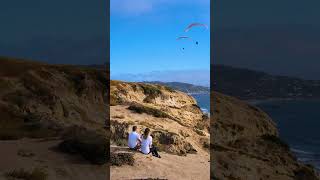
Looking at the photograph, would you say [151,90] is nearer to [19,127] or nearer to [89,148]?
[19,127]

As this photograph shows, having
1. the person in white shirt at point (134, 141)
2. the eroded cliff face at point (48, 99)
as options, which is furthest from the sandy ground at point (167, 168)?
the eroded cliff face at point (48, 99)

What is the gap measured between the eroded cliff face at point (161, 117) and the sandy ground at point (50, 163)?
5.49 meters

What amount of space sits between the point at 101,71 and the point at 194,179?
3846 cm

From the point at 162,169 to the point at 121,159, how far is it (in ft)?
5.81

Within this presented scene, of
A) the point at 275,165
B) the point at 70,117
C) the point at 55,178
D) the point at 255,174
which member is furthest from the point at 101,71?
the point at 55,178

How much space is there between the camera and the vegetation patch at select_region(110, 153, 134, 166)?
2060cm

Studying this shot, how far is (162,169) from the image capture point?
21156 millimetres

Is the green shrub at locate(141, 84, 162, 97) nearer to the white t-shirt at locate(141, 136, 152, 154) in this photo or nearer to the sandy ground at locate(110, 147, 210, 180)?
the sandy ground at locate(110, 147, 210, 180)

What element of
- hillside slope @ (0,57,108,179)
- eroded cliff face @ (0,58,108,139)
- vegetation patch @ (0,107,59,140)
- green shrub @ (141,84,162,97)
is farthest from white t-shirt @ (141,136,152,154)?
green shrub @ (141,84,162,97)

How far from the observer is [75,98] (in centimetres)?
4866

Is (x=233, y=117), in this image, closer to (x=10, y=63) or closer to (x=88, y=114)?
(x=88, y=114)

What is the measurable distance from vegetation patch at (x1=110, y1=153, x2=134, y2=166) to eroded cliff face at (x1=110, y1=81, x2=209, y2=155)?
4199 mm

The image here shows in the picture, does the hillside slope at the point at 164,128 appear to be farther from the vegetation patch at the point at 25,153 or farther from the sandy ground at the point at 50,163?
the vegetation patch at the point at 25,153

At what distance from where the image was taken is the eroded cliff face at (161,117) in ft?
90.8
